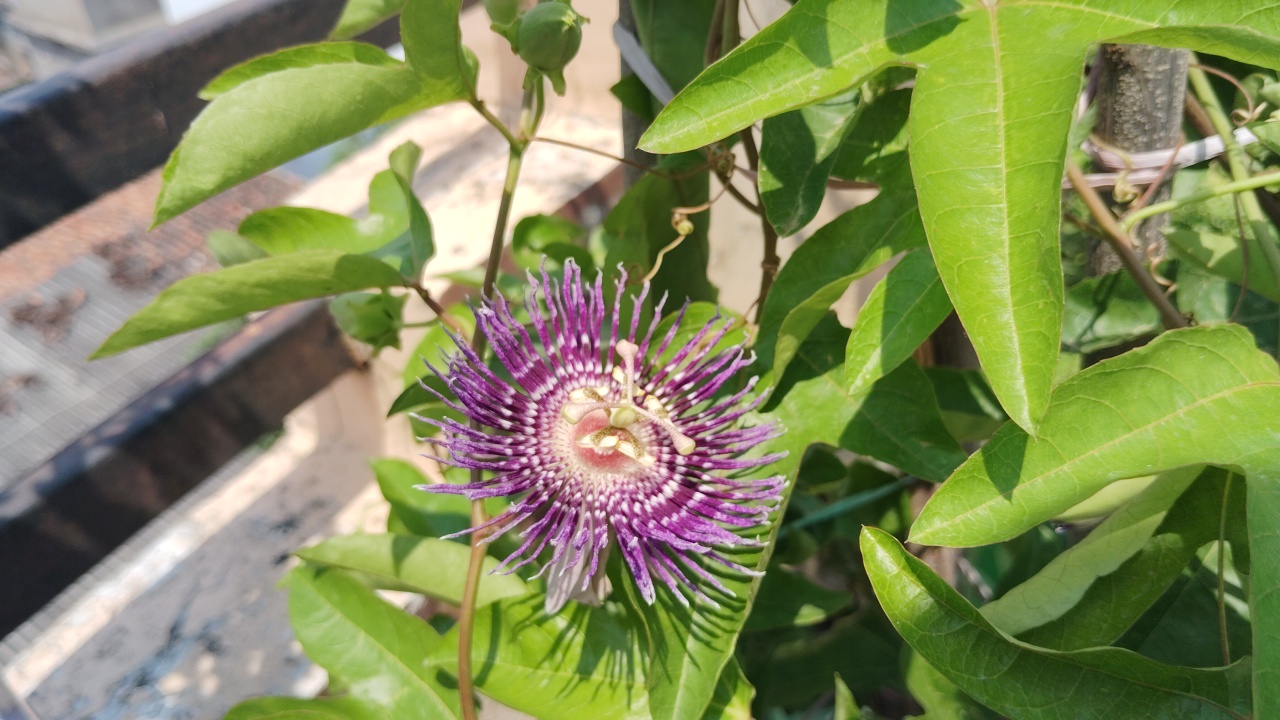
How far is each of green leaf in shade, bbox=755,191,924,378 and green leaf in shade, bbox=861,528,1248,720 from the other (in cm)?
14

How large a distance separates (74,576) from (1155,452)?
1.19 meters

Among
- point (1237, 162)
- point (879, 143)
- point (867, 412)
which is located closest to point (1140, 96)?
point (1237, 162)

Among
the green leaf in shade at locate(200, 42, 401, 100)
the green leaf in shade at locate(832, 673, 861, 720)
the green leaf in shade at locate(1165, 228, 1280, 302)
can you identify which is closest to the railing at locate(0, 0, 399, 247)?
the green leaf in shade at locate(200, 42, 401, 100)

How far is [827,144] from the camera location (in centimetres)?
58

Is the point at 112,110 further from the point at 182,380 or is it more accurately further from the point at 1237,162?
the point at 1237,162

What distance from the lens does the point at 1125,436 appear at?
45cm

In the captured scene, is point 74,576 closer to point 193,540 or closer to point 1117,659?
point 193,540

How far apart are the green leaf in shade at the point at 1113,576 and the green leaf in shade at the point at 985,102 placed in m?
0.20

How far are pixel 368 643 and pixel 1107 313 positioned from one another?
605mm

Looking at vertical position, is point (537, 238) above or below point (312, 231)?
below

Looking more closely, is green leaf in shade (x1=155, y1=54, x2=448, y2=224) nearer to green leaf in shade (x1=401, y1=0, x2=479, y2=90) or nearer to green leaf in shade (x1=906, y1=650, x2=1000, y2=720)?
green leaf in shade (x1=401, y1=0, x2=479, y2=90)

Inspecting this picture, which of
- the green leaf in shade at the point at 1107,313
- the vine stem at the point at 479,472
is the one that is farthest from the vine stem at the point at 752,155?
the green leaf in shade at the point at 1107,313

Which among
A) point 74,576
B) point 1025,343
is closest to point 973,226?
point 1025,343

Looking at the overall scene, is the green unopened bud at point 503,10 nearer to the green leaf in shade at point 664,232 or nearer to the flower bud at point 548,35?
the flower bud at point 548,35
